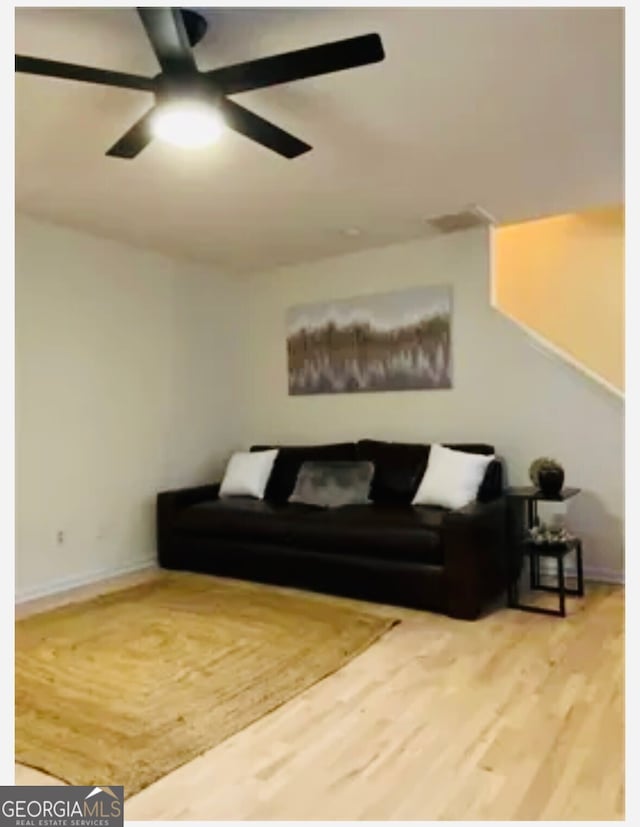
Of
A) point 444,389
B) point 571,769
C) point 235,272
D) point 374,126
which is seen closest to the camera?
point 571,769


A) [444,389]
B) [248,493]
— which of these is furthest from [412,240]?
[248,493]

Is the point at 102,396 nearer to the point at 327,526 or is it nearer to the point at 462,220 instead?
the point at 327,526

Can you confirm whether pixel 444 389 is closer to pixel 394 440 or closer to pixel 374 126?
pixel 394 440

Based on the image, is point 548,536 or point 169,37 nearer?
point 169,37

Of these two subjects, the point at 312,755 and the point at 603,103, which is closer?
the point at 312,755

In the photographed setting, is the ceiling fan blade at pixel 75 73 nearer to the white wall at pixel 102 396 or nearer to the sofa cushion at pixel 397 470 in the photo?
the white wall at pixel 102 396

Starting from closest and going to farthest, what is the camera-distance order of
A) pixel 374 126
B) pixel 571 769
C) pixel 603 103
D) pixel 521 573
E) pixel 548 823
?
1. pixel 548 823
2. pixel 571 769
3. pixel 603 103
4. pixel 374 126
5. pixel 521 573

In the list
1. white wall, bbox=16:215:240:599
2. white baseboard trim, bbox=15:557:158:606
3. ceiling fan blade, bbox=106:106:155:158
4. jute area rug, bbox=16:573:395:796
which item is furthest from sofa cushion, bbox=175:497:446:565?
ceiling fan blade, bbox=106:106:155:158

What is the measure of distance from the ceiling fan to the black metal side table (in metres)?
2.54

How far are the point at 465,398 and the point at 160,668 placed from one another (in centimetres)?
284

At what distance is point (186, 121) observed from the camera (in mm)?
2148

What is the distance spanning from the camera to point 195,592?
3.90m

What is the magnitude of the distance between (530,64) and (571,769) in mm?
2451

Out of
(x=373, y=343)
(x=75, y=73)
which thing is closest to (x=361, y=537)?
(x=373, y=343)
